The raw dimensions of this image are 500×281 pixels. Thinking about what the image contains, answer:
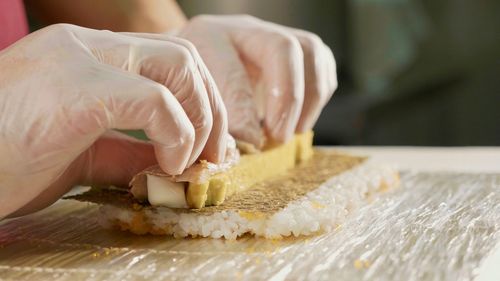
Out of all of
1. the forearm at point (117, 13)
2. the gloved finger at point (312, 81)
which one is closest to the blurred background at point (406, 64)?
the forearm at point (117, 13)

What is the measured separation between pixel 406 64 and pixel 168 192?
3194 millimetres

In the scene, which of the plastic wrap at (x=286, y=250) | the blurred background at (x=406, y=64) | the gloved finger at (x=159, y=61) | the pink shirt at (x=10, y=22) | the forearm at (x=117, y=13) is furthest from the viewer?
the blurred background at (x=406, y=64)

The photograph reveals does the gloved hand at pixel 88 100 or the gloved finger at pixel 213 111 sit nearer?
the gloved hand at pixel 88 100

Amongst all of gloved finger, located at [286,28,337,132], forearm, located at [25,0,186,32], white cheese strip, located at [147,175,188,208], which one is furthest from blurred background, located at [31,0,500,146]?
white cheese strip, located at [147,175,188,208]

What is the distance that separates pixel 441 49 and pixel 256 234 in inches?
129

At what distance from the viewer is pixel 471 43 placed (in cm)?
412

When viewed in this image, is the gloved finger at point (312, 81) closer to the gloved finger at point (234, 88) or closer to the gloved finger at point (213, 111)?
the gloved finger at point (234, 88)

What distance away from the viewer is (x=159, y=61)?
1.08m

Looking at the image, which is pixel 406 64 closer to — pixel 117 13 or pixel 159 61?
pixel 117 13

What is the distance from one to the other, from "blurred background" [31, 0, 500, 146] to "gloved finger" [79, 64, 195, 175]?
3.06 metres

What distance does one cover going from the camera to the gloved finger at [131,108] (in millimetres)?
1000

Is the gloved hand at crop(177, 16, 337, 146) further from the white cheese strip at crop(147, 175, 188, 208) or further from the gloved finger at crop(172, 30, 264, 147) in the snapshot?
the white cheese strip at crop(147, 175, 188, 208)

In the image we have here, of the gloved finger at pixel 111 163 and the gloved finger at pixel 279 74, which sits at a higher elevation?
the gloved finger at pixel 279 74

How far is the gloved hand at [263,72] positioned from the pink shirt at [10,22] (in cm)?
38
